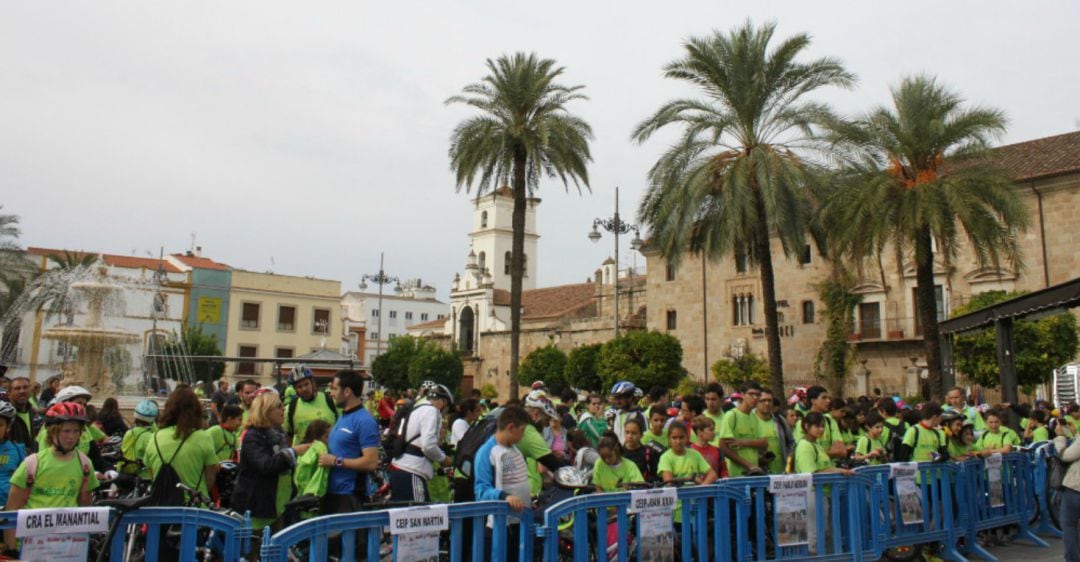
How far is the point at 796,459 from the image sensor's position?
758 cm

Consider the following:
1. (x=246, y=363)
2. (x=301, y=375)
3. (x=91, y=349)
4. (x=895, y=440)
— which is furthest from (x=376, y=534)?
(x=246, y=363)

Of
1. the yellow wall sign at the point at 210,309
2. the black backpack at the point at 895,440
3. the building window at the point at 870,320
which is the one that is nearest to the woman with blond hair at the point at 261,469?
the black backpack at the point at 895,440

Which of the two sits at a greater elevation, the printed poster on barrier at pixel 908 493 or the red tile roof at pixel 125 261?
the red tile roof at pixel 125 261

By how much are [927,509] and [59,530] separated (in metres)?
7.48

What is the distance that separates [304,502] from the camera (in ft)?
18.7

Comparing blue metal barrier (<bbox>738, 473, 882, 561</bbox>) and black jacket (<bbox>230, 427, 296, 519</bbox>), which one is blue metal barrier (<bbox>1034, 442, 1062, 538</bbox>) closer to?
blue metal barrier (<bbox>738, 473, 882, 561</bbox>)

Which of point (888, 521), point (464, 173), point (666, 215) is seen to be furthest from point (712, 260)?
point (888, 521)

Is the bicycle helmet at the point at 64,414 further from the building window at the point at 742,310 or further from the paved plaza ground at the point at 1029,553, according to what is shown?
the building window at the point at 742,310

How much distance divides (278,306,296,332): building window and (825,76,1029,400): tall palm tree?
4459 cm

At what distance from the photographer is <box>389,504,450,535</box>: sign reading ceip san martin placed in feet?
15.3

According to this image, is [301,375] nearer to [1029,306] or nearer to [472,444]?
[472,444]

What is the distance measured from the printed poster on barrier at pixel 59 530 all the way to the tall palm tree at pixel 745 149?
57.0 ft

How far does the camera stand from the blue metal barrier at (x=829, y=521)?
6.60 metres

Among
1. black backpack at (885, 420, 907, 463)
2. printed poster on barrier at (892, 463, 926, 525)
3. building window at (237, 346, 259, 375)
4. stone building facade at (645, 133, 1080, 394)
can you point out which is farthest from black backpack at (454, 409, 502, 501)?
building window at (237, 346, 259, 375)
